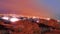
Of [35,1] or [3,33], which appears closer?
[3,33]

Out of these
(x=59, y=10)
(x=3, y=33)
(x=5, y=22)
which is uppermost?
(x=59, y=10)

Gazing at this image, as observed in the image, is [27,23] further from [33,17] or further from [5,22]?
[5,22]

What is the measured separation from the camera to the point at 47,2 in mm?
1358

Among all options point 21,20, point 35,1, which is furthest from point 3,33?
point 35,1

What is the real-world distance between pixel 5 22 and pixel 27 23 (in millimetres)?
222

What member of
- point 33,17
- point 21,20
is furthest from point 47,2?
point 21,20

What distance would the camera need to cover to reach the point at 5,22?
4.03 feet

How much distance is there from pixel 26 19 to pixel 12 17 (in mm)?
145

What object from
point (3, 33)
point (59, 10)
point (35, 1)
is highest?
point (35, 1)

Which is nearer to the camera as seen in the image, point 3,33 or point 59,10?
point 3,33

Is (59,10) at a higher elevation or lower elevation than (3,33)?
higher

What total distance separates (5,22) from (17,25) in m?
0.12

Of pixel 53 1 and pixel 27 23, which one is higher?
pixel 53 1

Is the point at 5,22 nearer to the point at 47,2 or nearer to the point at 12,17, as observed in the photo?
the point at 12,17
